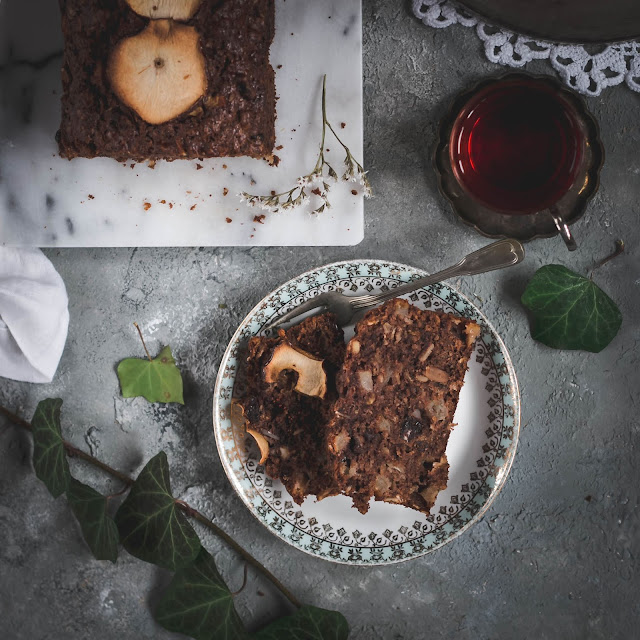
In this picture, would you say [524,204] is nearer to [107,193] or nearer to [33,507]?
[107,193]

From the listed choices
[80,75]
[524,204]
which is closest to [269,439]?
[524,204]

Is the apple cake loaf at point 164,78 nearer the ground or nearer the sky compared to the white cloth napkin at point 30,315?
nearer the sky

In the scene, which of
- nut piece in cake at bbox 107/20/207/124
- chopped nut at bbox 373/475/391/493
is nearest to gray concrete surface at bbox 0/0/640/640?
chopped nut at bbox 373/475/391/493

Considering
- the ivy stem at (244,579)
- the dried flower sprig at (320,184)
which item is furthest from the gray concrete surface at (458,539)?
the dried flower sprig at (320,184)

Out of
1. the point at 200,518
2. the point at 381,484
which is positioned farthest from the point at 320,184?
the point at 200,518

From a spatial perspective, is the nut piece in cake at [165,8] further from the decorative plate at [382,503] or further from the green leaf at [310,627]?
the green leaf at [310,627]

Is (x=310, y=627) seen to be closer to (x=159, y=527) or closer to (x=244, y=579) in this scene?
(x=244, y=579)
